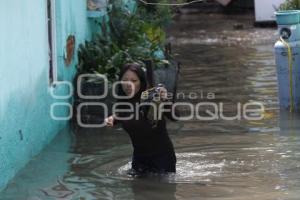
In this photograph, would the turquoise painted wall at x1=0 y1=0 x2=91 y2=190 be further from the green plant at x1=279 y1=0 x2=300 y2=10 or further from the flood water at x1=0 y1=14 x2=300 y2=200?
the green plant at x1=279 y1=0 x2=300 y2=10

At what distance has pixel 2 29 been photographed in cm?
716

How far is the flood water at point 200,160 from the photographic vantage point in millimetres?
7130

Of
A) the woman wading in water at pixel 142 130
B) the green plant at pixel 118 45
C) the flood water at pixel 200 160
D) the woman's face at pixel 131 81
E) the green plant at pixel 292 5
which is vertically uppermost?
the green plant at pixel 292 5

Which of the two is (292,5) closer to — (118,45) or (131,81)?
(118,45)

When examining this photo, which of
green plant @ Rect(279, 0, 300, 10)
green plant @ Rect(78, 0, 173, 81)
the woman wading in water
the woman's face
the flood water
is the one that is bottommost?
the flood water

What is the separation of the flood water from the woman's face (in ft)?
3.25

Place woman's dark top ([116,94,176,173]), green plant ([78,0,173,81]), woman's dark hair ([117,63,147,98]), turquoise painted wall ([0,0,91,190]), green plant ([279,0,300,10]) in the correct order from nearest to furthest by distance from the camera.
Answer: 1. woman's dark hair ([117,63,147,98])
2. woman's dark top ([116,94,176,173])
3. turquoise painted wall ([0,0,91,190])
4. green plant ([78,0,173,81])
5. green plant ([279,0,300,10])

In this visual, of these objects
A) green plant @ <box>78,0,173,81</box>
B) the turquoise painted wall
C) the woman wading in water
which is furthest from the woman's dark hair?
green plant @ <box>78,0,173,81</box>

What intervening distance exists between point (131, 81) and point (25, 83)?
5.60ft

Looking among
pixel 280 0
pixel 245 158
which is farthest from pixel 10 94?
pixel 280 0

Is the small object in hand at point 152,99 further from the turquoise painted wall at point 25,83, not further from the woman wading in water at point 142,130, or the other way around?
the turquoise painted wall at point 25,83

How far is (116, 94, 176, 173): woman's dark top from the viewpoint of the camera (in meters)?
7.11

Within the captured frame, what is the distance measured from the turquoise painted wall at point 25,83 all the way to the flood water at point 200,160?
0.76 ft

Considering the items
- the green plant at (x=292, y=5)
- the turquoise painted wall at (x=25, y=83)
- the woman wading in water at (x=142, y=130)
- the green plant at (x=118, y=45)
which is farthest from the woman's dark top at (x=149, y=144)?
the green plant at (x=292, y=5)
